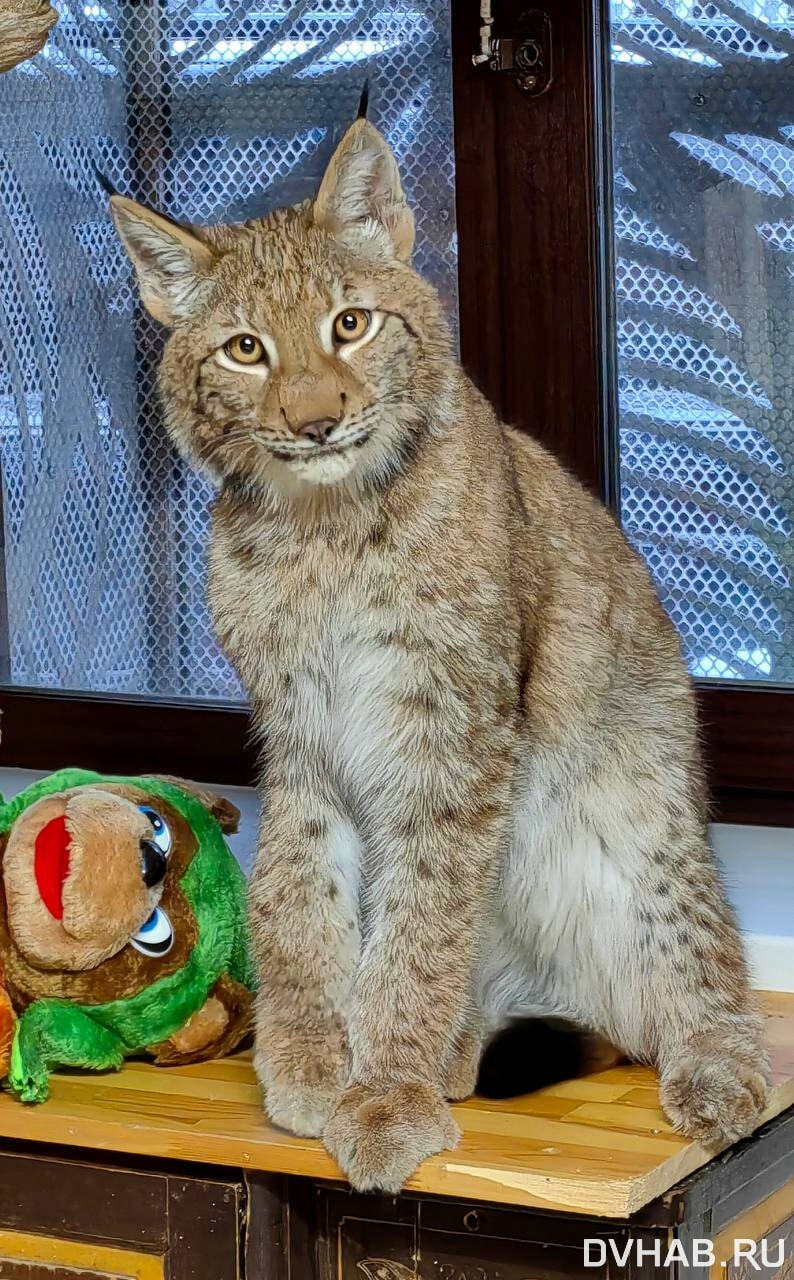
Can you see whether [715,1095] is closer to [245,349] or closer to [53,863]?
[53,863]

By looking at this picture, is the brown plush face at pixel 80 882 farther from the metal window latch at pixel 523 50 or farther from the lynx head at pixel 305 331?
the metal window latch at pixel 523 50

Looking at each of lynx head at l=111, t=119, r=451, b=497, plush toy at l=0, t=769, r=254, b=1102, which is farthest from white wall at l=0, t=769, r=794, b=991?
lynx head at l=111, t=119, r=451, b=497

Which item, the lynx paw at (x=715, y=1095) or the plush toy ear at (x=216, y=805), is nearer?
the lynx paw at (x=715, y=1095)

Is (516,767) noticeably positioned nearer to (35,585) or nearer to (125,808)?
(125,808)

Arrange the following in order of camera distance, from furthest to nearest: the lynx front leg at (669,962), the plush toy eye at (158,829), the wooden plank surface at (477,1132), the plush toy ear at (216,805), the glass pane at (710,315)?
the glass pane at (710,315) < the plush toy ear at (216,805) < the plush toy eye at (158,829) < the lynx front leg at (669,962) < the wooden plank surface at (477,1132)

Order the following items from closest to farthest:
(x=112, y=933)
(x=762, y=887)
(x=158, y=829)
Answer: (x=112, y=933) < (x=158, y=829) < (x=762, y=887)

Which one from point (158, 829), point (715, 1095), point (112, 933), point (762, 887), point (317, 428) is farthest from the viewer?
point (762, 887)

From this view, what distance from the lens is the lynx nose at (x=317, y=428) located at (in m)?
1.45

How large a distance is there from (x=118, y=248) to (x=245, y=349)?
101 centimetres

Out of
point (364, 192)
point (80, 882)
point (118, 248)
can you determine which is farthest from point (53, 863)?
point (118, 248)

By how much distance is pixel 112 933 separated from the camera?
5.44ft

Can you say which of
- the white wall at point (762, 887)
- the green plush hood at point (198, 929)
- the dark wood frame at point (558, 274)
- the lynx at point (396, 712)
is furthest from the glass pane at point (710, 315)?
the green plush hood at point (198, 929)

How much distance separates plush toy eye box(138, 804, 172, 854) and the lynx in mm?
138

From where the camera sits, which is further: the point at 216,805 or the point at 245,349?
the point at 216,805
